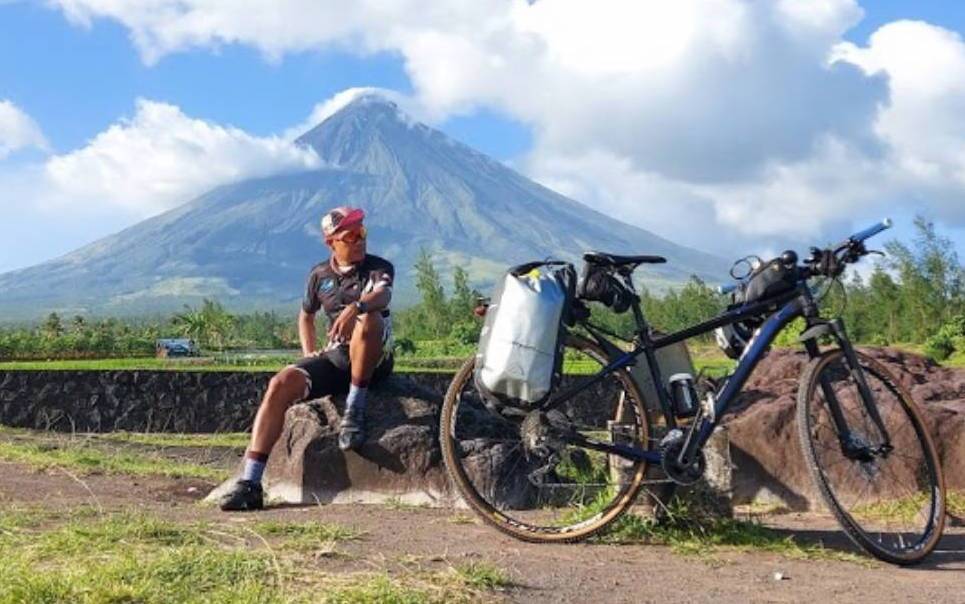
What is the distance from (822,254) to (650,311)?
5886 cm

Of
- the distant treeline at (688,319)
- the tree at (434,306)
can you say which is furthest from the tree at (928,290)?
the tree at (434,306)

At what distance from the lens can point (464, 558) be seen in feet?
13.1

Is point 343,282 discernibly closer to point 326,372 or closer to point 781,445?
point 326,372

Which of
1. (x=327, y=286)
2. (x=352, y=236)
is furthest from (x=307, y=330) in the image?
(x=352, y=236)

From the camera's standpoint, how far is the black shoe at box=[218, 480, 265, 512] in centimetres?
539

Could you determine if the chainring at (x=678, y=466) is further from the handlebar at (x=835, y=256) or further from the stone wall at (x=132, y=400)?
the stone wall at (x=132, y=400)

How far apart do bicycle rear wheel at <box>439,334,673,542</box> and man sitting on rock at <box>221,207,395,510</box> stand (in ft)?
3.38

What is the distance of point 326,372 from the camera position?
240 inches

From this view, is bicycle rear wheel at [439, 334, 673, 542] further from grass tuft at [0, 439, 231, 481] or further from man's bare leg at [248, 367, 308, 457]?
grass tuft at [0, 439, 231, 481]

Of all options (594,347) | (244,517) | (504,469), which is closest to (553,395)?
(594,347)

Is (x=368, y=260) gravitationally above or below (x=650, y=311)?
below

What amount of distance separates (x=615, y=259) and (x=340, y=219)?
6.84ft

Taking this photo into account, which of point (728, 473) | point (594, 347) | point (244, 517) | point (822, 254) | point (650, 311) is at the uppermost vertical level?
point (650, 311)

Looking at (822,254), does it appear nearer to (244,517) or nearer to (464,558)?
(464,558)
